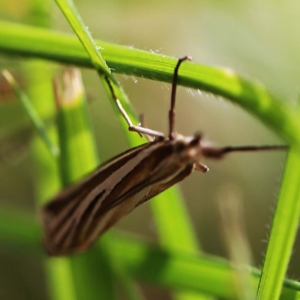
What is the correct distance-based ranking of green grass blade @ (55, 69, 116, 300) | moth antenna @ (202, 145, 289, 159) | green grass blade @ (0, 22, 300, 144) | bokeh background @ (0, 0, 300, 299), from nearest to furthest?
green grass blade @ (0, 22, 300, 144) < moth antenna @ (202, 145, 289, 159) < green grass blade @ (55, 69, 116, 300) < bokeh background @ (0, 0, 300, 299)

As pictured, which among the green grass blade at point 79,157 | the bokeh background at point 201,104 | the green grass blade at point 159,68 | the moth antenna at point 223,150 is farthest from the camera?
the bokeh background at point 201,104

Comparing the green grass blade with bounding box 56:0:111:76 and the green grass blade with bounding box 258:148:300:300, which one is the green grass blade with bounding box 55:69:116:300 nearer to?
the green grass blade with bounding box 56:0:111:76

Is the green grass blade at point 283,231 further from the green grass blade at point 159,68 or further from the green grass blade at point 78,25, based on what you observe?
the green grass blade at point 78,25

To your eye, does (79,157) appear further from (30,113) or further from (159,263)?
(159,263)

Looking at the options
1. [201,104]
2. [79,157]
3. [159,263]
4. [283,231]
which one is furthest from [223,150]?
[201,104]

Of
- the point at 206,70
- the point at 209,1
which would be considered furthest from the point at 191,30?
the point at 206,70

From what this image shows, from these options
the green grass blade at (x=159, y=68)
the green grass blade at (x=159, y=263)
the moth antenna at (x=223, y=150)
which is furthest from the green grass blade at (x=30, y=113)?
the moth antenna at (x=223, y=150)

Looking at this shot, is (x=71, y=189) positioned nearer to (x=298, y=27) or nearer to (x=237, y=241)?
(x=237, y=241)

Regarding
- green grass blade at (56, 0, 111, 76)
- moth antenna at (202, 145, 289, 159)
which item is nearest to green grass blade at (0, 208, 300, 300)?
moth antenna at (202, 145, 289, 159)
